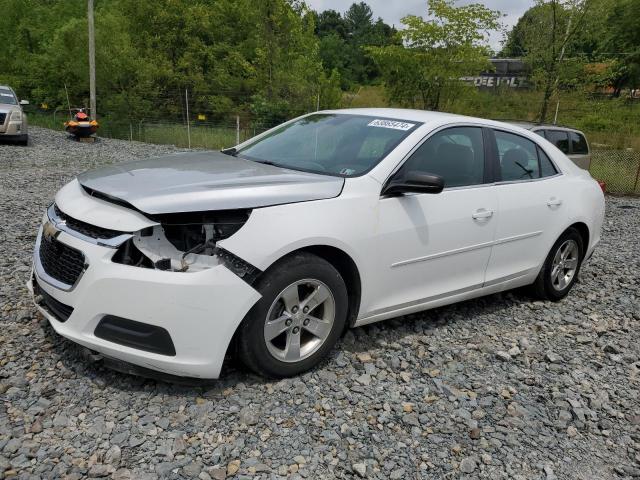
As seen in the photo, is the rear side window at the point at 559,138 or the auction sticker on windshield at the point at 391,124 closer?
the auction sticker on windshield at the point at 391,124

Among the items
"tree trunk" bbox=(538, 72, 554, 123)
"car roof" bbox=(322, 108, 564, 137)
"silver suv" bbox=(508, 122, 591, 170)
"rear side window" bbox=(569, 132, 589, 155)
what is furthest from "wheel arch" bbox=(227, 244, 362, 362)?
"tree trunk" bbox=(538, 72, 554, 123)

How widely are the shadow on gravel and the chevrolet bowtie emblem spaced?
2.21 feet

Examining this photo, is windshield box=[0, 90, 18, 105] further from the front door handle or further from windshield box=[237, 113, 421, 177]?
the front door handle

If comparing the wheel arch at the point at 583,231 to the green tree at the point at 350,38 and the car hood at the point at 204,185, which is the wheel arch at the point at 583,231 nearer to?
the car hood at the point at 204,185

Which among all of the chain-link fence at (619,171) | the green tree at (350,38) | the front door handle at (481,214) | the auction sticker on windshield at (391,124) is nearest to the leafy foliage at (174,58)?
the chain-link fence at (619,171)

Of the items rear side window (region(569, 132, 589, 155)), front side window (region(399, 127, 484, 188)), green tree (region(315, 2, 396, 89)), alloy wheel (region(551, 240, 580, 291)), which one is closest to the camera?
front side window (region(399, 127, 484, 188))

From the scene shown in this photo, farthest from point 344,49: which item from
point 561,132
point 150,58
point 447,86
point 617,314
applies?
point 617,314

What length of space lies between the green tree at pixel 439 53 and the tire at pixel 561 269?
44.3ft

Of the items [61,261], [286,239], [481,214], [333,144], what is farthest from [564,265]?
[61,261]

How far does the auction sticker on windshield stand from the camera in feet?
12.9

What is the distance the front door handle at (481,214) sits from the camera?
3.96 meters

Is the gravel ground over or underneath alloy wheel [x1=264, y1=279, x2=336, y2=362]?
underneath

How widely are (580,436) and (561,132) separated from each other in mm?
8914

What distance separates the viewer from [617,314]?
488 cm
